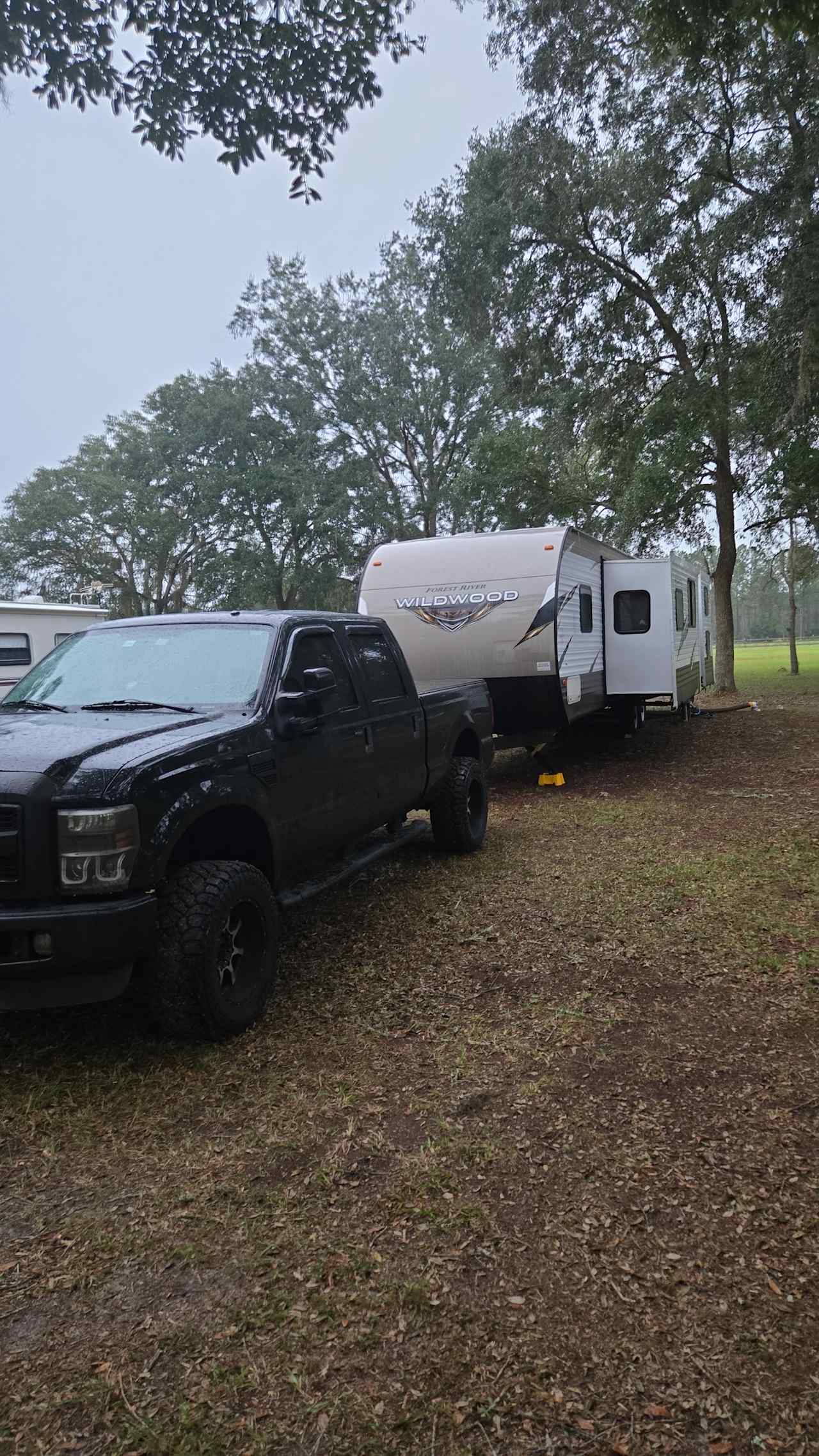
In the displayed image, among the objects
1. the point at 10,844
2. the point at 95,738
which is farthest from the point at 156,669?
the point at 10,844

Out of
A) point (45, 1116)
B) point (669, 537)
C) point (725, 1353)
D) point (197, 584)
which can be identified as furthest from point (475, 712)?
point (197, 584)

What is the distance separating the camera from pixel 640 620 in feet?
37.1

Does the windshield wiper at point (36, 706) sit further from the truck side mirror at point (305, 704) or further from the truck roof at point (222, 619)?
the truck side mirror at point (305, 704)

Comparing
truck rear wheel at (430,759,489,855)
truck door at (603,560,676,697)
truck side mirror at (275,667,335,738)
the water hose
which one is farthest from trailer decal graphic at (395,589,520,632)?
the water hose

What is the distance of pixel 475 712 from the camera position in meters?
7.36

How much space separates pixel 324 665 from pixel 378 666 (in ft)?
2.08

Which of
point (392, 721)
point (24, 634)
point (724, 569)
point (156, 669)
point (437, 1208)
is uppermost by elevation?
point (724, 569)

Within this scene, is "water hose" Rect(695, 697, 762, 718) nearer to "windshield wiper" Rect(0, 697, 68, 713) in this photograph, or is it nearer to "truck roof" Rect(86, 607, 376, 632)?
"truck roof" Rect(86, 607, 376, 632)

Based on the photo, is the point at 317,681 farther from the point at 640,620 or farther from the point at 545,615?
the point at 640,620

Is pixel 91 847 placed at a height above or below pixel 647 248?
below

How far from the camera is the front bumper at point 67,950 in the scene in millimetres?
3305

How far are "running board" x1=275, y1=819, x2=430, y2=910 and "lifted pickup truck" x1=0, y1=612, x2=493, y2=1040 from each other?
24 millimetres

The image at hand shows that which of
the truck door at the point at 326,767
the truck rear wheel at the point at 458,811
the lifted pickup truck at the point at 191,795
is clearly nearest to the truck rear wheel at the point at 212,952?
the lifted pickup truck at the point at 191,795

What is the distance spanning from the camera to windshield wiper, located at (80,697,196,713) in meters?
→ 4.37
